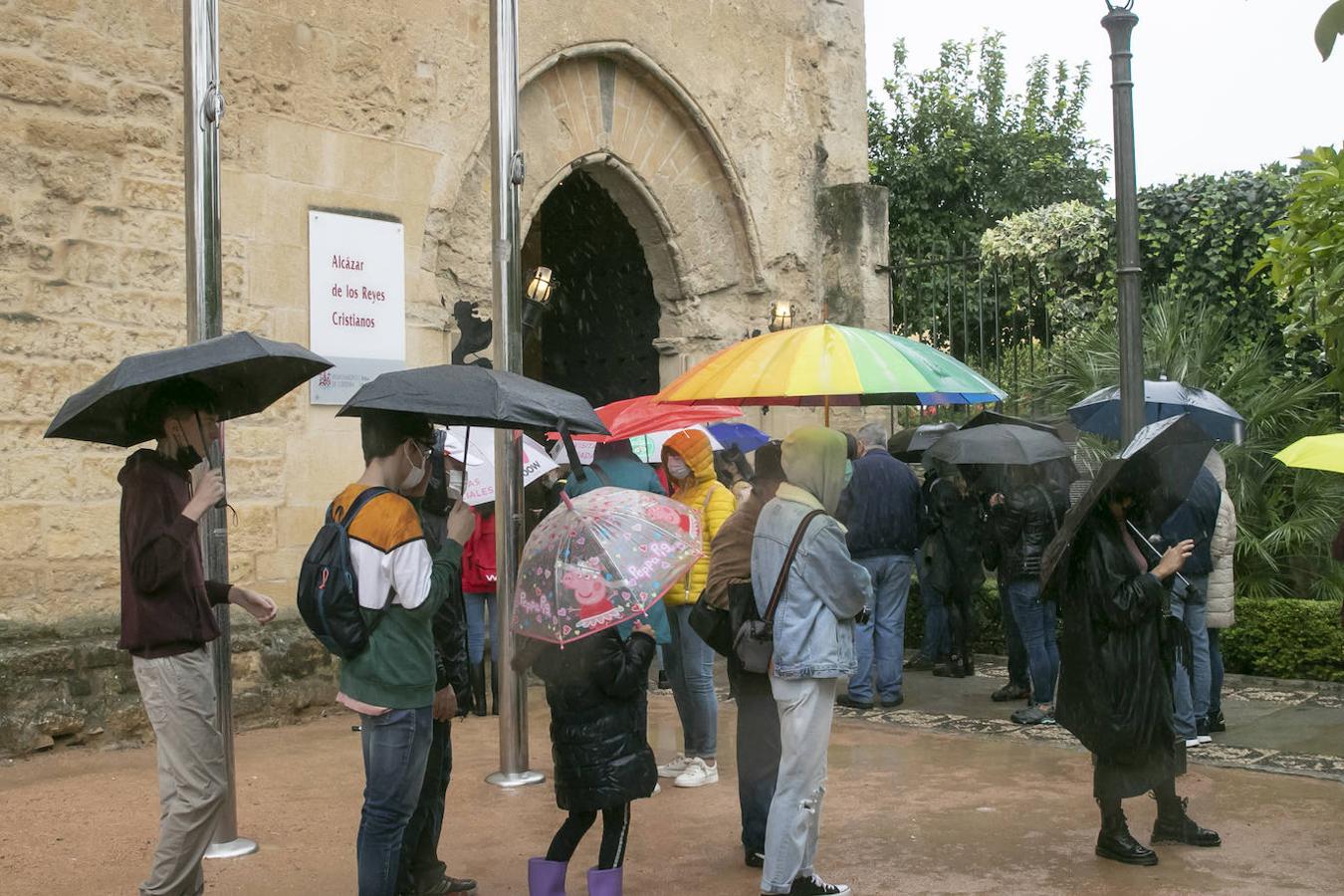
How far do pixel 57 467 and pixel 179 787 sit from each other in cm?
386

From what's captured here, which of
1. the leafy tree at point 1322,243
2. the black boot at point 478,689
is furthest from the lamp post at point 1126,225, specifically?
the black boot at point 478,689

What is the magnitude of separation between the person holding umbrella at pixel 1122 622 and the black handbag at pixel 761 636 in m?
1.12

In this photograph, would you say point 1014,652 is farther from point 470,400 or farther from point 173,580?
point 173,580

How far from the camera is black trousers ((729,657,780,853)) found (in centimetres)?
551

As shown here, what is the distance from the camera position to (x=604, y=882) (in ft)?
15.8

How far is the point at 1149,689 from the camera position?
5406 millimetres

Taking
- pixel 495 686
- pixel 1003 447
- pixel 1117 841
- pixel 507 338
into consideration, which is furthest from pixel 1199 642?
pixel 507 338

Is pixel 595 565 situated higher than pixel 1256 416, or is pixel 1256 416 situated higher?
pixel 1256 416

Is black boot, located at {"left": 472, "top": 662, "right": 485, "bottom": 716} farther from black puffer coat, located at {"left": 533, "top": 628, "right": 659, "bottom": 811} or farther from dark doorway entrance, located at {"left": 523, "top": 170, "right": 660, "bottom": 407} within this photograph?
dark doorway entrance, located at {"left": 523, "top": 170, "right": 660, "bottom": 407}

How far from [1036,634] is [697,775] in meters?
2.76

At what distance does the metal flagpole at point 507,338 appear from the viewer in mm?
6918

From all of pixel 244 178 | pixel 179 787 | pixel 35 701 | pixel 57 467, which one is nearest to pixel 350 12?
pixel 244 178

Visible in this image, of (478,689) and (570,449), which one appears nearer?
(570,449)

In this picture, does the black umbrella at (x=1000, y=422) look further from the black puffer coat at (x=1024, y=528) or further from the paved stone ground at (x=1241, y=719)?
the paved stone ground at (x=1241, y=719)
